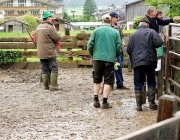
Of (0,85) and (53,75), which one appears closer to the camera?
(53,75)

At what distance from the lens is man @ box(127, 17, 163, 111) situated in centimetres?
791

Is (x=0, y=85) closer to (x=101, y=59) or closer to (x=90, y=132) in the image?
(x=101, y=59)

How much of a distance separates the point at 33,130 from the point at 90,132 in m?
0.81

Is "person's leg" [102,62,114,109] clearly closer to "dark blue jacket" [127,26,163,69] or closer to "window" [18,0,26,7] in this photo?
"dark blue jacket" [127,26,163,69]

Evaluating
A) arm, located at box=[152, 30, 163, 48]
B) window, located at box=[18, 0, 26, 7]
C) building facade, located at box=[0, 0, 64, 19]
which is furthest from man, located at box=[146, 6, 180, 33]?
window, located at box=[18, 0, 26, 7]

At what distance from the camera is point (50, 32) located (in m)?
10.4

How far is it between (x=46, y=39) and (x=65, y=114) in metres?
2.90

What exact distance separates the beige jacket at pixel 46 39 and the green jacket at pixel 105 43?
225cm

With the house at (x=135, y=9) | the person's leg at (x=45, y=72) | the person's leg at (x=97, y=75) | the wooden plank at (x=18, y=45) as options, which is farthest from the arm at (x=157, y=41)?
the house at (x=135, y=9)

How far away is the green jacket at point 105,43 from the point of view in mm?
8297

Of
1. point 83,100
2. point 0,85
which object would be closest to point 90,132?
point 83,100

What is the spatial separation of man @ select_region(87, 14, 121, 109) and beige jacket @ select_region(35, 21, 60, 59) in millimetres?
2134

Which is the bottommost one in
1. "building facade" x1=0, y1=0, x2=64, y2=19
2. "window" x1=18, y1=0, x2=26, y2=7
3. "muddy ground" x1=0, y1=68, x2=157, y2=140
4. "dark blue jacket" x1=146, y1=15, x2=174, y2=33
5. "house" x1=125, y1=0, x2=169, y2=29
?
"muddy ground" x1=0, y1=68, x2=157, y2=140

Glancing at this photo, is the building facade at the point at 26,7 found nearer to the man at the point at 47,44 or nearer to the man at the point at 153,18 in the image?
the man at the point at 47,44
